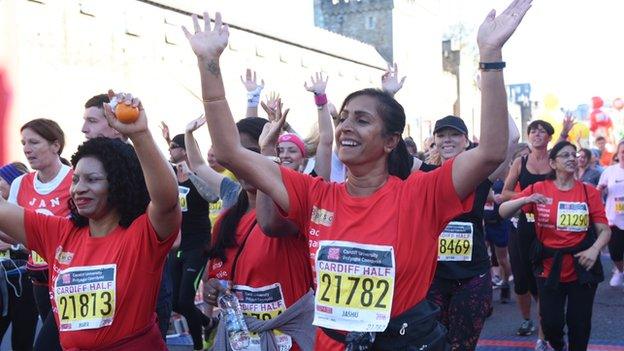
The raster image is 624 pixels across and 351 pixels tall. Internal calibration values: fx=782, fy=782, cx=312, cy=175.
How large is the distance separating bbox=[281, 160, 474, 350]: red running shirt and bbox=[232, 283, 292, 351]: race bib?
26.5 inches

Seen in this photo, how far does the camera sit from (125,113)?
2979mm

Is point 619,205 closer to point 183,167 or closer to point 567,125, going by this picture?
point 567,125

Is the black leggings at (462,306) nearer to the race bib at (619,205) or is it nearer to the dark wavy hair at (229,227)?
the dark wavy hair at (229,227)

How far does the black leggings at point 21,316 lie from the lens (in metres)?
5.65

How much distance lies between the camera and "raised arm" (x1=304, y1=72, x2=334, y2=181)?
4.44 m

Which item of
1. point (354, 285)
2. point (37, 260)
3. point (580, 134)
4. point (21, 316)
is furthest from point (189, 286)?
point (580, 134)

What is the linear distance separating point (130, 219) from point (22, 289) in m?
2.77

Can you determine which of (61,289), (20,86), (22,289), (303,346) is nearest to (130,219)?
(61,289)

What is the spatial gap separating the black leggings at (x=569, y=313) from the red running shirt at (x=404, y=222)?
10.7 feet

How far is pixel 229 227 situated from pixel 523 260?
3.94 m

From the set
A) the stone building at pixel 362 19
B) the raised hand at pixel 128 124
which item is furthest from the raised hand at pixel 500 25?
the stone building at pixel 362 19

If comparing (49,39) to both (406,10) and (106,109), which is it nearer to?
(106,109)

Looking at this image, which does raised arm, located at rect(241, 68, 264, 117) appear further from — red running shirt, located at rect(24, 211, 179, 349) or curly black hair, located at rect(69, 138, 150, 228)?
red running shirt, located at rect(24, 211, 179, 349)

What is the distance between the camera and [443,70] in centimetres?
5253
